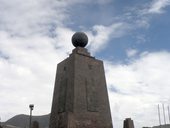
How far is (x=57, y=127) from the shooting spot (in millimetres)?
21406

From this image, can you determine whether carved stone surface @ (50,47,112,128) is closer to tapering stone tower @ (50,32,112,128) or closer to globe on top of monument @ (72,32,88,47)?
tapering stone tower @ (50,32,112,128)

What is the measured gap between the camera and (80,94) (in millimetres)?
21484

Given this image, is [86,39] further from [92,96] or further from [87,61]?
[92,96]

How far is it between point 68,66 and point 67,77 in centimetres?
103

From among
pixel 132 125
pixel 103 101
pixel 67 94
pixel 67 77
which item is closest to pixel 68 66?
pixel 67 77

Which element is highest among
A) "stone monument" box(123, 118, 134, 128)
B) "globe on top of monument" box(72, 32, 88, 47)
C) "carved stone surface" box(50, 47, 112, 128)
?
"globe on top of monument" box(72, 32, 88, 47)

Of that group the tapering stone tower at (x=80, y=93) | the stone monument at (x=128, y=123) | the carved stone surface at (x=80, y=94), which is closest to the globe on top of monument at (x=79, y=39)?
the tapering stone tower at (x=80, y=93)

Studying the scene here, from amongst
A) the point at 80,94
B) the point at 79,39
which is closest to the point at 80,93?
the point at 80,94

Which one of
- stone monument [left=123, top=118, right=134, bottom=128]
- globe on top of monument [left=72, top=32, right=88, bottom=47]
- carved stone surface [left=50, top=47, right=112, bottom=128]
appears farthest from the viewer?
globe on top of monument [left=72, top=32, right=88, bottom=47]

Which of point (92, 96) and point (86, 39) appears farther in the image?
point (86, 39)

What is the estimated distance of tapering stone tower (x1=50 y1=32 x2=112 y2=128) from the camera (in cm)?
2078

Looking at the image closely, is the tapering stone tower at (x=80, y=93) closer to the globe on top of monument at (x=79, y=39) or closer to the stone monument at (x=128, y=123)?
the globe on top of monument at (x=79, y=39)

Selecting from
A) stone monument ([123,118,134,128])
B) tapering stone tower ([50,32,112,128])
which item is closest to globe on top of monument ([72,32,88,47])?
tapering stone tower ([50,32,112,128])

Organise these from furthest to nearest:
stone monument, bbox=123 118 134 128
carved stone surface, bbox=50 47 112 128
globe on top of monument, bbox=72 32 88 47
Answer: globe on top of monument, bbox=72 32 88 47 → stone monument, bbox=123 118 134 128 → carved stone surface, bbox=50 47 112 128
